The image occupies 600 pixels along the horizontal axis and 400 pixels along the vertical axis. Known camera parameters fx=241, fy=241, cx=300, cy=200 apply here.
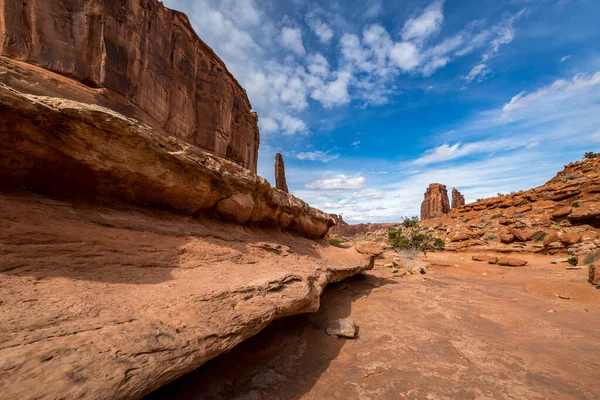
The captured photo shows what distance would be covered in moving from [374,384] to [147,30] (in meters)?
18.2

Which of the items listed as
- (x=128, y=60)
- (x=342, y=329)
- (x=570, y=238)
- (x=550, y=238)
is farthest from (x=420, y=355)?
(x=570, y=238)

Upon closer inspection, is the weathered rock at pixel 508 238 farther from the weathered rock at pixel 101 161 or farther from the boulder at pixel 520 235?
the weathered rock at pixel 101 161

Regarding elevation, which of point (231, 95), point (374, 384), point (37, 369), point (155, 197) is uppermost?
point (231, 95)

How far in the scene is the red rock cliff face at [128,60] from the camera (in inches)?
336

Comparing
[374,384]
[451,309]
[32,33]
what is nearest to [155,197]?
[374,384]

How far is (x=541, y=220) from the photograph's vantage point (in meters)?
21.1

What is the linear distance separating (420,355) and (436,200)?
269ft

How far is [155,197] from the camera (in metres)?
4.43

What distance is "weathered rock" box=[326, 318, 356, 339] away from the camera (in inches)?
188

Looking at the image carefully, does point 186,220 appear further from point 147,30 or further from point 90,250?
point 147,30

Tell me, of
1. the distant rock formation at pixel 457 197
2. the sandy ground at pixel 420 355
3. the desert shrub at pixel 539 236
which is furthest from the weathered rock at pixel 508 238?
the distant rock formation at pixel 457 197

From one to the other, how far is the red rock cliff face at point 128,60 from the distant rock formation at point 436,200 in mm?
71973

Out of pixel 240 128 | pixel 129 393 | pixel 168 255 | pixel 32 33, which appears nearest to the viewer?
pixel 129 393

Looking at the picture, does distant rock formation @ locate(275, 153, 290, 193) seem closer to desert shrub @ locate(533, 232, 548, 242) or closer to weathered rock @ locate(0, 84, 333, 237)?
desert shrub @ locate(533, 232, 548, 242)
